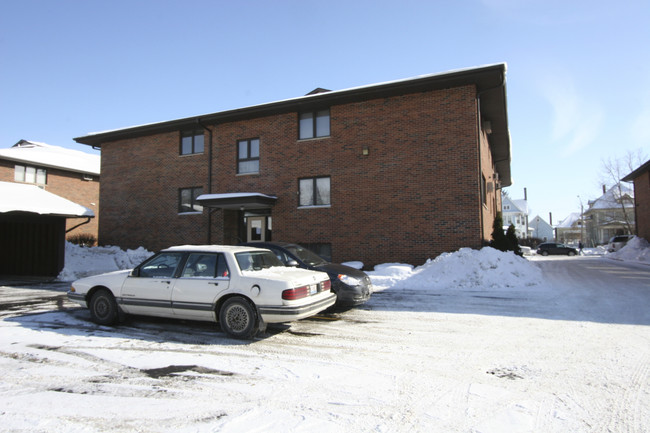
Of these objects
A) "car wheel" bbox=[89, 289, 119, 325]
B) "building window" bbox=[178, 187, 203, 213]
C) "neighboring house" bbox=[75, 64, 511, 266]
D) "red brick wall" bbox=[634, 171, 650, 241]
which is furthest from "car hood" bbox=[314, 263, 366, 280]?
"red brick wall" bbox=[634, 171, 650, 241]

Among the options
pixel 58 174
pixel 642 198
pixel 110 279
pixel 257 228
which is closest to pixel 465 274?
pixel 110 279

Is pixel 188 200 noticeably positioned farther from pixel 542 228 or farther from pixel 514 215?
pixel 542 228

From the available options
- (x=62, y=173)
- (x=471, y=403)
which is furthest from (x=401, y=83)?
(x=62, y=173)

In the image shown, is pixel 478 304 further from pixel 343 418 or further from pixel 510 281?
pixel 343 418

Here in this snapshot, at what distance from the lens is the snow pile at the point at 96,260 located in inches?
595

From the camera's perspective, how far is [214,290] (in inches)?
233

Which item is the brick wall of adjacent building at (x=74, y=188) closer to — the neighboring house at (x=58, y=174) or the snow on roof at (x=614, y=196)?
the neighboring house at (x=58, y=174)

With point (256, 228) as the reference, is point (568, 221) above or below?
above

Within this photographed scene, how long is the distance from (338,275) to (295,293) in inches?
85.9

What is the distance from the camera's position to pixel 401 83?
14.2 m

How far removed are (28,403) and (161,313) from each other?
106 inches

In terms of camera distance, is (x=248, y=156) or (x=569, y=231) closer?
(x=248, y=156)

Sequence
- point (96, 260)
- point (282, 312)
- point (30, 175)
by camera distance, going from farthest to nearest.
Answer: point (30, 175) → point (96, 260) → point (282, 312)

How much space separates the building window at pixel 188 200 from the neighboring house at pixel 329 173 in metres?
0.05
